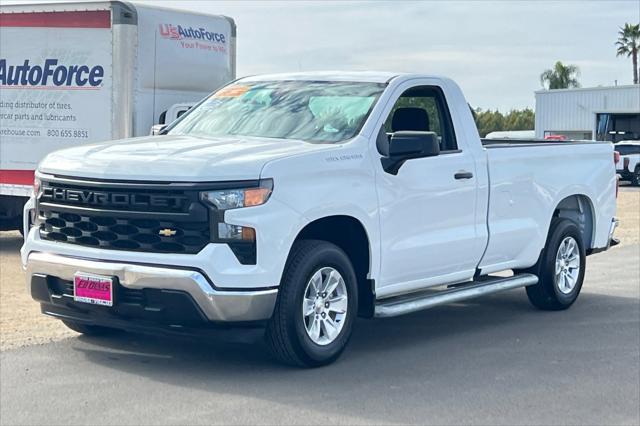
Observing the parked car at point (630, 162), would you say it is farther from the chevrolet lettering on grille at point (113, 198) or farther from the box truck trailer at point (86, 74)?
the chevrolet lettering on grille at point (113, 198)

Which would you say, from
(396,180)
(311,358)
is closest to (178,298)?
(311,358)

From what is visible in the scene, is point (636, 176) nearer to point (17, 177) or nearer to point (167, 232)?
point (17, 177)

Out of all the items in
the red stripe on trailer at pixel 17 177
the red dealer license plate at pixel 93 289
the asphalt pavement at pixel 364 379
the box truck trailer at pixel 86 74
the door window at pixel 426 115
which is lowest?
the asphalt pavement at pixel 364 379

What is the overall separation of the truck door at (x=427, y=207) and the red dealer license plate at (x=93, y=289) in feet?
6.56

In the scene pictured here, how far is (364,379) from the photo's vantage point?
7.04 m

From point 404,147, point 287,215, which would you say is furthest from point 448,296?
point 287,215

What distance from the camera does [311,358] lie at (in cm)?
715

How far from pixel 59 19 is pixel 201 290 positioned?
361 inches

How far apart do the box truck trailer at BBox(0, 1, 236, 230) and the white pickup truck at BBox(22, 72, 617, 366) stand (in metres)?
5.70

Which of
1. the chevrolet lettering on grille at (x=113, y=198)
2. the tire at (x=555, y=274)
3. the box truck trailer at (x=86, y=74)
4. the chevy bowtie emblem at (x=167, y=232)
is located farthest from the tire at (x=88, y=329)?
the box truck trailer at (x=86, y=74)

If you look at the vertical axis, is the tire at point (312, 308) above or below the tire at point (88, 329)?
above

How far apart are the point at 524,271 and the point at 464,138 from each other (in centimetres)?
182

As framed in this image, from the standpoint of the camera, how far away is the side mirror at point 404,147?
7.78 metres

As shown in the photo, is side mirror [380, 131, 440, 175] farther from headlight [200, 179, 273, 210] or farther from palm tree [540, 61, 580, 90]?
palm tree [540, 61, 580, 90]
